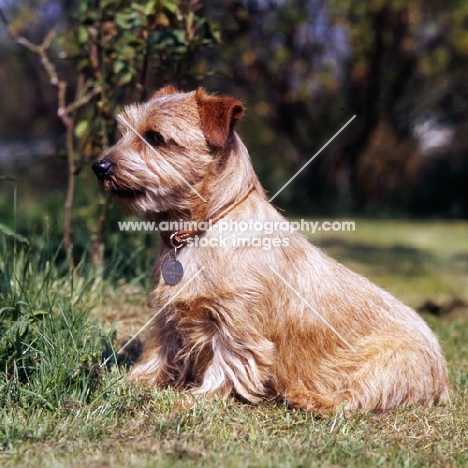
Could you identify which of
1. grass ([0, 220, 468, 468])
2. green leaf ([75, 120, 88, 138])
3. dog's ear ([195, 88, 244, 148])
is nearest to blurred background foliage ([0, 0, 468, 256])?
green leaf ([75, 120, 88, 138])

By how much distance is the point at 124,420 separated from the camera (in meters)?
3.30

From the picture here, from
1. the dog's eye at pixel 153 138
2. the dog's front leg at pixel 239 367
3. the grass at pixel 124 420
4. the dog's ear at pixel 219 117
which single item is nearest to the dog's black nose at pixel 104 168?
the dog's eye at pixel 153 138

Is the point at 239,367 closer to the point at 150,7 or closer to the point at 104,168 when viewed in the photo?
the point at 104,168

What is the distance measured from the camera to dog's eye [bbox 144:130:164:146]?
12.5ft

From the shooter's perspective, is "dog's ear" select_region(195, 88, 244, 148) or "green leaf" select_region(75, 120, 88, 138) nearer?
"dog's ear" select_region(195, 88, 244, 148)

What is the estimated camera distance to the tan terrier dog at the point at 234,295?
3.63 metres

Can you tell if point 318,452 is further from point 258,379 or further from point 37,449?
point 37,449

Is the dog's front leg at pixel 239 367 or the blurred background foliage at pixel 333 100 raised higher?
the blurred background foliage at pixel 333 100

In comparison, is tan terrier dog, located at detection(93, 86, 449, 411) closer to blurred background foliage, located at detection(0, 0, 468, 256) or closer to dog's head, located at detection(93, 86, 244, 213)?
dog's head, located at detection(93, 86, 244, 213)

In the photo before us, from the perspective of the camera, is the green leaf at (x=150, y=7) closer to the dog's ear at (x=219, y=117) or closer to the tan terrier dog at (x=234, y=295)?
the tan terrier dog at (x=234, y=295)

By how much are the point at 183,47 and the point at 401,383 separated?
115 inches

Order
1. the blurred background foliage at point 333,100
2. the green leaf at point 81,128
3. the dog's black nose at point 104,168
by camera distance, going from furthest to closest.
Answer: the blurred background foliage at point 333,100 < the green leaf at point 81,128 < the dog's black nose at point 104,168

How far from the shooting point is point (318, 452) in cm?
301

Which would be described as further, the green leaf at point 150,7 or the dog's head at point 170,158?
the green leaf at point 150,7
